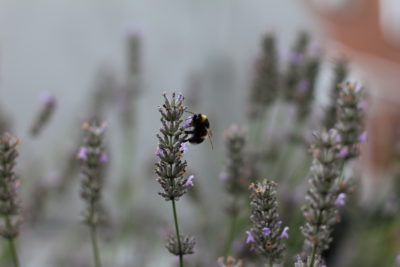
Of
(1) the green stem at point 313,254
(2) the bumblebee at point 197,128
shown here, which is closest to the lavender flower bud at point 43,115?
(2) the bumblebee at point 197,128

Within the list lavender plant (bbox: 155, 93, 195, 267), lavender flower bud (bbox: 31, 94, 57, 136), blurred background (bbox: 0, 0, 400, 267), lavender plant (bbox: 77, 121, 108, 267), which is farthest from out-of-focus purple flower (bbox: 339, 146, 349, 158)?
lavender flower bud (bbox: 31, 94, 57, 136)

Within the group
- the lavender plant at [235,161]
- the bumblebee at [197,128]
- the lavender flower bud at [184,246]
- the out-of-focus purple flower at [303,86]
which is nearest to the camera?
the lavender flower bud at [184,246]

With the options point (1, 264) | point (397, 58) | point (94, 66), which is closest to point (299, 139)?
point (1, 264)

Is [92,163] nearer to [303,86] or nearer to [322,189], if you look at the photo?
[322,189]

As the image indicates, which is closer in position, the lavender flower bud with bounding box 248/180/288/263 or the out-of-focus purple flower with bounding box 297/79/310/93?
the lavender flower bud with bounding box 248/180/288/263

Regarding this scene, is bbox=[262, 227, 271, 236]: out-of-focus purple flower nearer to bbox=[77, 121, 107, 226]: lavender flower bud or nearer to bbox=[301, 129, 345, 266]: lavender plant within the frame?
bbox=[301, 129, 345, 266]: lavender plant

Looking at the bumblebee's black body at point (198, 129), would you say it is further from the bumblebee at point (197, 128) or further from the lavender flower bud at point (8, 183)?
the lavender flower bud at point (8, 183)
